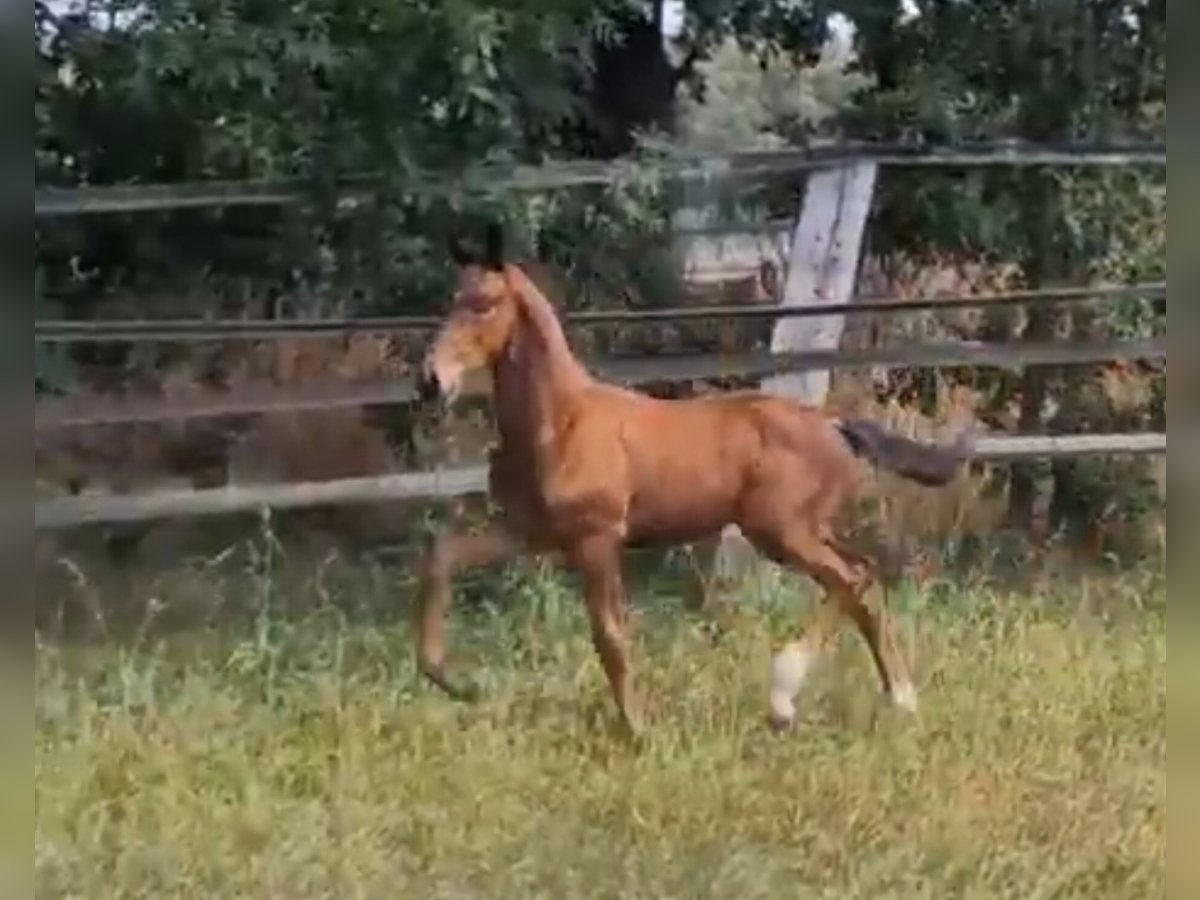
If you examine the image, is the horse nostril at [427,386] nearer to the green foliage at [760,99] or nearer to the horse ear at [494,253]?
the horse ear at [494,253]

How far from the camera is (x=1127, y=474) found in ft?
5.34

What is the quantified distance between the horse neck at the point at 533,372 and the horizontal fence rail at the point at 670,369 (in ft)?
0.06

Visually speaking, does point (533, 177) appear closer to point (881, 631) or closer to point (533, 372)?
point (533, 372)

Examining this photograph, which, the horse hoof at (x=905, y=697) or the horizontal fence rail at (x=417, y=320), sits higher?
the horizontal fence rail at (x=417, y=320)

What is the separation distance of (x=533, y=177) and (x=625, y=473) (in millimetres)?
238

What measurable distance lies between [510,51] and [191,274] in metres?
0.30

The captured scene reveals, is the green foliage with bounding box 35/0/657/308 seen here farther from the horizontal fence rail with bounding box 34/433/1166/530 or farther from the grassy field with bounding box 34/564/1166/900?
the grassy field with bounding box 34/564/1166/900

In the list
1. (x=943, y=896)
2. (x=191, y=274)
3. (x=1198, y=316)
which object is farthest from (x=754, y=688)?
(x=191, y=274)

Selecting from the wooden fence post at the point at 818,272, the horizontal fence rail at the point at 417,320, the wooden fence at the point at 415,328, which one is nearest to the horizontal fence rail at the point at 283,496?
the wooden fence at the point at 415,328

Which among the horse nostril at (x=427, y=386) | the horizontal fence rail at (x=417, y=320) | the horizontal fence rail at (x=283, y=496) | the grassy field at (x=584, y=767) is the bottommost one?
the grassy field at (x=584, y=767)

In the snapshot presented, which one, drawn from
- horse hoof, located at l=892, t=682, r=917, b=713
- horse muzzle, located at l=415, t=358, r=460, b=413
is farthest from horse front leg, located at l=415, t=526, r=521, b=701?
horse hoof, located at l=892, t=682, r=917, b=713

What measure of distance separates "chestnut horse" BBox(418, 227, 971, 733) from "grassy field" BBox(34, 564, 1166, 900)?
0.07 ft

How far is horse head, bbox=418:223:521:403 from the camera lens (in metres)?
1.59

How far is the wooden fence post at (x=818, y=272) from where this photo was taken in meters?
1.61
